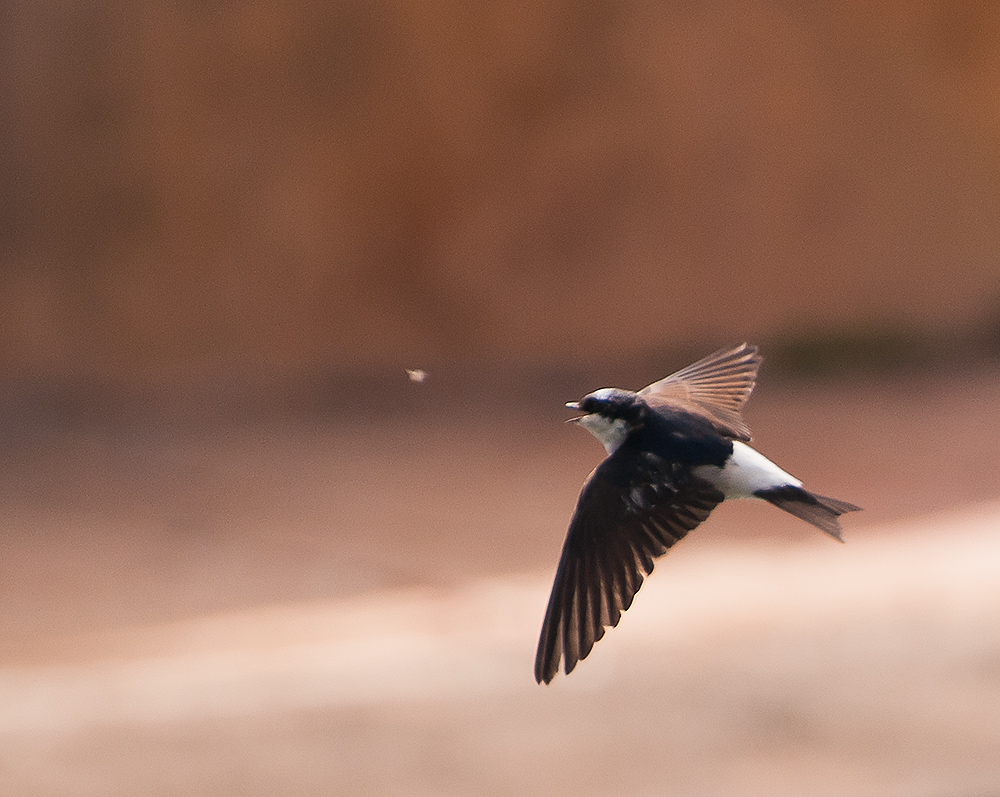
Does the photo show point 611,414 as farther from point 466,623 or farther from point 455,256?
point 455,256

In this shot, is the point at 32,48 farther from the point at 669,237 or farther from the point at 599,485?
→ the point at 599,485

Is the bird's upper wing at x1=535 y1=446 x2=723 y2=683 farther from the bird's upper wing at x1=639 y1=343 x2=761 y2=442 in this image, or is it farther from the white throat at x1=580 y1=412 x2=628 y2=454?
the bird's upper wing at x1=639 y1=343 x2=761 y2=442

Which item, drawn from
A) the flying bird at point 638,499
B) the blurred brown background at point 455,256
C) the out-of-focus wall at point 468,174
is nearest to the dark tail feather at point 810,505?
the flying bird at point 638,499

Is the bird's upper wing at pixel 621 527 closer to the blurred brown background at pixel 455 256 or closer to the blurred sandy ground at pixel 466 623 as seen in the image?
the blurred sandy ground at pixel 466 623

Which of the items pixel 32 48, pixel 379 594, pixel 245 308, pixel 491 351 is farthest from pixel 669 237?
pixel 32 48

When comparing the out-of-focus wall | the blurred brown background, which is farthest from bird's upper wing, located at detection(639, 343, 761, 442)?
the out-of-focus wall

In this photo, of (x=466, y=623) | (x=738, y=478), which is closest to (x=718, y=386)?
(x=738, y=478)
